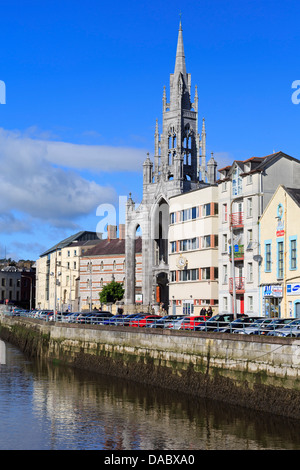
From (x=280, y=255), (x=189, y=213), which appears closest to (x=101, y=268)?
(x=189, y=213)

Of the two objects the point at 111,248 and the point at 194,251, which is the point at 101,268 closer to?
the point at 111,248

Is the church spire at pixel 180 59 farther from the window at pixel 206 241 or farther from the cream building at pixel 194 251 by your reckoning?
the window at pixel 206 241

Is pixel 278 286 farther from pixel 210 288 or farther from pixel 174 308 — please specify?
pixel 174 308

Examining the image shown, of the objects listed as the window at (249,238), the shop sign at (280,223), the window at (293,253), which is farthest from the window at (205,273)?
the window at (293,253)

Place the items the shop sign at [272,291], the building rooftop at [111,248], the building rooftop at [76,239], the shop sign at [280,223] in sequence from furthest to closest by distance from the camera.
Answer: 1. the building rooftop at [76,239]
2. the building rooftop at [111,248]
3. the shop sign at [272,291]
4. the shop sign at [280,223]

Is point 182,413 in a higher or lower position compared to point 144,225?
lower

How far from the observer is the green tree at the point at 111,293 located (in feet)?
429

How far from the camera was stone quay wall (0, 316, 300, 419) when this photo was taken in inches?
1372

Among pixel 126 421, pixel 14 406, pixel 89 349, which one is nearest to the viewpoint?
pixel 126 421

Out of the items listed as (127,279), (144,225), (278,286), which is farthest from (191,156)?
(278,286)

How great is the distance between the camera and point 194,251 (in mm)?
83312

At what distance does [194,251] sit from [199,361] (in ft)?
134

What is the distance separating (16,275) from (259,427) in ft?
557

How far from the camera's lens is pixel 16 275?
19812 centimetres
